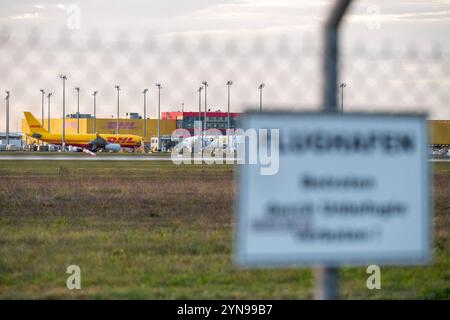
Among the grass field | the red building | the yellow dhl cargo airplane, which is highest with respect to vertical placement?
the yellow dhl cargo airplane

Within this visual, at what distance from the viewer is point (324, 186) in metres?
4.29

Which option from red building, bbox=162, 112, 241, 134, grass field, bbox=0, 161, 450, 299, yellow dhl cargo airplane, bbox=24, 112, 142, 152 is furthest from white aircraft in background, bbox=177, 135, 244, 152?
yellow dhl cargo airplane, bbox=24, 112, 142, 152

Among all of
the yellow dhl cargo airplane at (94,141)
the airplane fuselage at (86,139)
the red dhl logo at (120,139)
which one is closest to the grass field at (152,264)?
the airplane fuselage at (86,139)

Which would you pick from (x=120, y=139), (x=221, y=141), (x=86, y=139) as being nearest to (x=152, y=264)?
(x=221, y=141)

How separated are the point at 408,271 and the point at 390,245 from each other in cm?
494

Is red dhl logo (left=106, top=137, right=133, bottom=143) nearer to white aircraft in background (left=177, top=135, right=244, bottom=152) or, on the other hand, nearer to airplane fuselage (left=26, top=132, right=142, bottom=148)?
airplane fuselage (left=26, top=132, right=142, bottom=148)

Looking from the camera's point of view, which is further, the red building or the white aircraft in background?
the white aircraft in background

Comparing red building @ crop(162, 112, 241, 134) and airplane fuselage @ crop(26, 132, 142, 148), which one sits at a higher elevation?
airplane fuselage @ crop(26, 132, 142, 148)

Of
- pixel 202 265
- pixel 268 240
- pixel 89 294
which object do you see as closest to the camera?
pixel 268 240

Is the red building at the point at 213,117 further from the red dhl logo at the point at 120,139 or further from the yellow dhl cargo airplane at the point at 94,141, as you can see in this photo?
the red dhl logo at the point at 120,139

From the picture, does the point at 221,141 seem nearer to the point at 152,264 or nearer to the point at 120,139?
the point at 152,264
